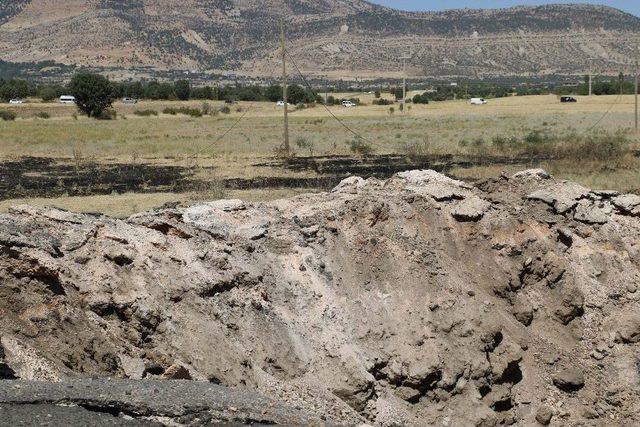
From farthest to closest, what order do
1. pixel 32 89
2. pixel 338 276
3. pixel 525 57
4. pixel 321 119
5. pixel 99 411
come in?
pixel 525 57 → pixel 32 89 → pixel 321 119 → pixel 338 276 → pixel 99 411

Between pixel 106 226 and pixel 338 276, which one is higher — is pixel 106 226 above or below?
above

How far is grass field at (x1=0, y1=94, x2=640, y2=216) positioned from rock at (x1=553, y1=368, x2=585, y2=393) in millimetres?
13655

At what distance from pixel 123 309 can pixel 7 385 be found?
2307 mm

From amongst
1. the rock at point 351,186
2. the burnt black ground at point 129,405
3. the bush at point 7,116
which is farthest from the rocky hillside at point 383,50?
the burnt black ground at point 129,405

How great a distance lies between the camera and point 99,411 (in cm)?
675

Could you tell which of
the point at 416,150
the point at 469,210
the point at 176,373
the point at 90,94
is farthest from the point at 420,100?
the point at 176,373

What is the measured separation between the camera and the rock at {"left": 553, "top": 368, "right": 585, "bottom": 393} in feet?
36.7

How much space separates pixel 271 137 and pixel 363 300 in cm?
3822

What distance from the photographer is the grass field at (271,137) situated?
99.4ft

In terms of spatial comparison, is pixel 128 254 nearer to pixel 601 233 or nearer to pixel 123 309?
pixel 123 309

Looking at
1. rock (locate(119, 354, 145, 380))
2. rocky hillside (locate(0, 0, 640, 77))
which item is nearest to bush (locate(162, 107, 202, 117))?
rock (locate(119, 354, 145, 380))

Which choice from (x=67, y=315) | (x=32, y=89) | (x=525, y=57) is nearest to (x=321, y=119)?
(x=32, y=89)

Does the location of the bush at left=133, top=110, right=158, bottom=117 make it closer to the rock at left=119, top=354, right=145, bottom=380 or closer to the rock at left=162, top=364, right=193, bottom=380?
the rock at left=119, top=354, right=145, bottom=380

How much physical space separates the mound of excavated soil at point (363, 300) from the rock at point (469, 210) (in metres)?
0.03
